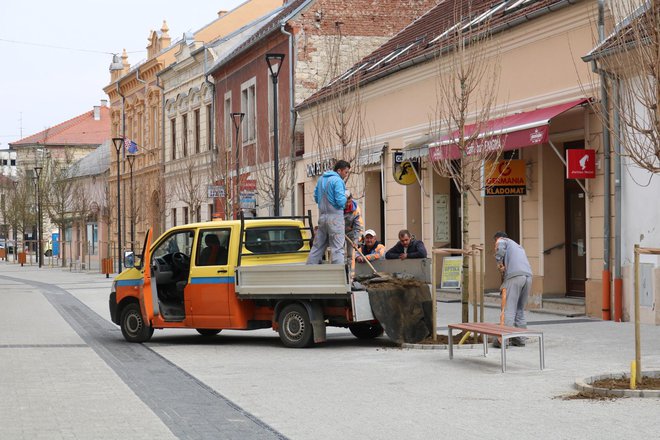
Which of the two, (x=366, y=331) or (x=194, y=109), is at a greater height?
(x=194, y=109)

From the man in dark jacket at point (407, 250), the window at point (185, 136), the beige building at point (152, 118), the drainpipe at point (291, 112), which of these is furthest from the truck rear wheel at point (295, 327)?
the window at point (185, 136)

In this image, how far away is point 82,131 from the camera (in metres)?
105

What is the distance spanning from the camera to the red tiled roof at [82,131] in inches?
4087

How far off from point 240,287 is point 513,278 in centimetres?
367

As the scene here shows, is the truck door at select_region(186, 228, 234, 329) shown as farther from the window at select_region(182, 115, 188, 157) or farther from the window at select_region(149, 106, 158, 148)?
the window at select_region(149, 106, 158, 148)

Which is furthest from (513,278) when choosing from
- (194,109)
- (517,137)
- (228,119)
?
(194,109)

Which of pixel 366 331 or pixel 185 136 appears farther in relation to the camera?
pixel 185 136

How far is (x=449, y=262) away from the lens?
625 inches

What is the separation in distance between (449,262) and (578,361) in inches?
134

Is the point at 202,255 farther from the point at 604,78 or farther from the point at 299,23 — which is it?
the point at 299,23

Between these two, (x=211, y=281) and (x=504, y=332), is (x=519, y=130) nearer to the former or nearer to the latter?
(x=211, y=281)

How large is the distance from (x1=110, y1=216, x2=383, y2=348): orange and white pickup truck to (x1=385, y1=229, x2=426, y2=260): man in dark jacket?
2.74 m

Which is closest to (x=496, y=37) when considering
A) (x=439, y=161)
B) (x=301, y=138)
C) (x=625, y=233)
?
(x=439, y=161)

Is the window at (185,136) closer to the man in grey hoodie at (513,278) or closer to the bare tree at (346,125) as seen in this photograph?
the bare tree at (346,125)
